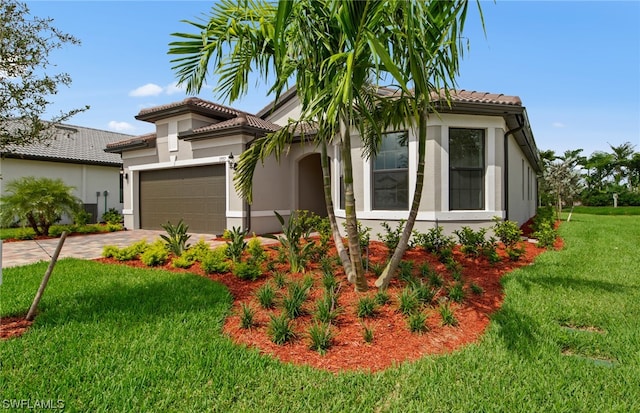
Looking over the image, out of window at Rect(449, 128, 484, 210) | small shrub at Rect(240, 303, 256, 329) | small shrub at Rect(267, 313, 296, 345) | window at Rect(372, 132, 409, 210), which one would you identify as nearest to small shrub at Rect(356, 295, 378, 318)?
small shrub at Rect(267, 313, 296, 345)

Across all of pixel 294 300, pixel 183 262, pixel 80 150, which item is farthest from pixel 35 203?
pixel 294 300

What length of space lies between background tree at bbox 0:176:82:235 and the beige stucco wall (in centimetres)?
332

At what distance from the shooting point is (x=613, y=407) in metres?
2.47

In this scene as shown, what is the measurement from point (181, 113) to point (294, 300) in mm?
10599

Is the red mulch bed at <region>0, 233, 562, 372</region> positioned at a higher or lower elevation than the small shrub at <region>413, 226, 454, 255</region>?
lower

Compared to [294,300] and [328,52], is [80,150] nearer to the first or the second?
[328,52]

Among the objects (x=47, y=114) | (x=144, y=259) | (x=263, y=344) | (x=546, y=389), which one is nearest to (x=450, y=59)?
(x=546, y=389)

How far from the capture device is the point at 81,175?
18281 millimetres

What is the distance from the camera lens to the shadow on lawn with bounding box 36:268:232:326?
4.07 m

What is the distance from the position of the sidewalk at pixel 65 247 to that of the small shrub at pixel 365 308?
21.2 ft

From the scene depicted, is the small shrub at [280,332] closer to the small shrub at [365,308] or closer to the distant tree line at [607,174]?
the small shrub at [365,308]

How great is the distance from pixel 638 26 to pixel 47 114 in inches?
402

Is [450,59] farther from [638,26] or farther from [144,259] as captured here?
[144,259]

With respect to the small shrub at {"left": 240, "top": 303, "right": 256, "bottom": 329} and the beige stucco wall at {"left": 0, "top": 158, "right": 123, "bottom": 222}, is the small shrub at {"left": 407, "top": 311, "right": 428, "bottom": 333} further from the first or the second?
the beige stucco wall at {"left": 0, "top": 158, "right": 123, "bottom": 222}
